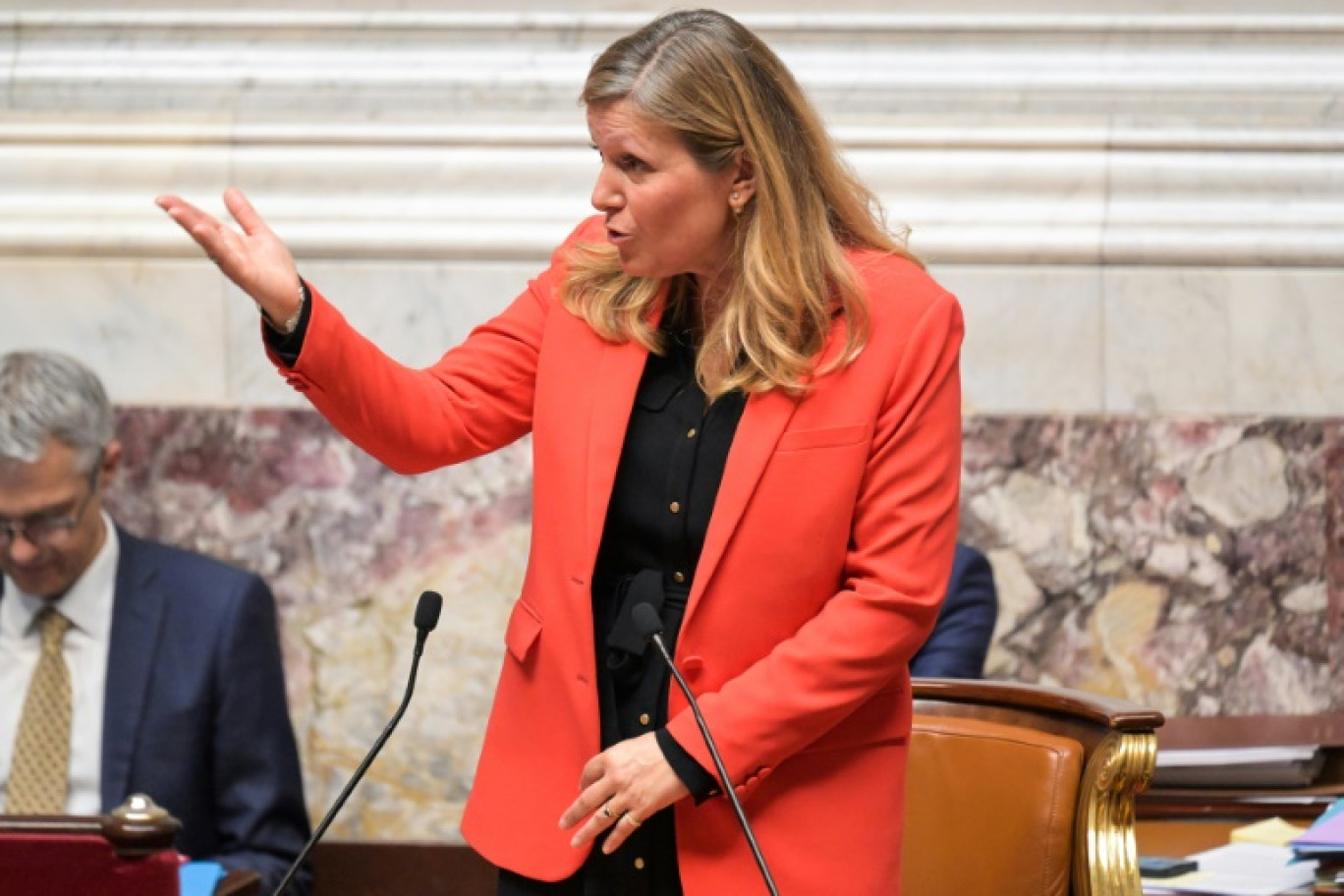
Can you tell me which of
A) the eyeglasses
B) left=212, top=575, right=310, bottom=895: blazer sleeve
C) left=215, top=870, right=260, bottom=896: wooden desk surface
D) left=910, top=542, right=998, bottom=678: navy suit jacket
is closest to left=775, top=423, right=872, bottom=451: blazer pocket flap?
left=215, top=870, right=260, bottom=896: wooden desk surface

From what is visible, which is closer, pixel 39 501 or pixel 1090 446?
pixel 39 501

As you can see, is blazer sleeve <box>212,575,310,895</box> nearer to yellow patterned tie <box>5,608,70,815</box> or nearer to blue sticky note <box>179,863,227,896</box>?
yellow patterned tie <box>5,608,70,815</box>

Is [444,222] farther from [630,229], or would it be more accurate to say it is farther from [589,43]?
[630,229]

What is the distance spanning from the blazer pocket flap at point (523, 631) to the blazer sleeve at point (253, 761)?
45.1 inches

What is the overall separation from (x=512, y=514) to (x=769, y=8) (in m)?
1.15

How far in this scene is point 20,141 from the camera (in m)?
4.15

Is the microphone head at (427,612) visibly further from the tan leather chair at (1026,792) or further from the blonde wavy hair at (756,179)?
the tan leather chair at (1026,792)

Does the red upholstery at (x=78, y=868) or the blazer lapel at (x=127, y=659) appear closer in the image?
the red upholstery at (x=78, y=868)

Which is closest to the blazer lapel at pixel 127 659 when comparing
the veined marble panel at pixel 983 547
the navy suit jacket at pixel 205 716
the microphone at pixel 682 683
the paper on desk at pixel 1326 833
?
the navy suit jacket at pixel 205 716

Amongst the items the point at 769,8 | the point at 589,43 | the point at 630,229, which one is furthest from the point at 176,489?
the point at 630,229

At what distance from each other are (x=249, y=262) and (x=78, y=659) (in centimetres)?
152

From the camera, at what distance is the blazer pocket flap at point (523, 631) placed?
2262 millimetres

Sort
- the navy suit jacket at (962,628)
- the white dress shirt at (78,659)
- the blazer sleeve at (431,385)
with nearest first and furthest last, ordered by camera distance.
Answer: the blazer sleeve at (431,385)
the white dress shirt at (78,659)
the navy suit jacket at (962,628)

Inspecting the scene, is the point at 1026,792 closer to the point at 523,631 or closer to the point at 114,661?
the point at 523,631
